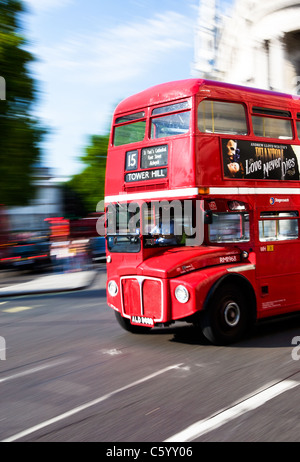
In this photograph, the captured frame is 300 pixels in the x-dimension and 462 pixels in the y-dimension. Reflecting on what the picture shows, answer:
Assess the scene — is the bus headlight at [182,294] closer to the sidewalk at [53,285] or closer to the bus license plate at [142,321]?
the bus license plate at [142,321]

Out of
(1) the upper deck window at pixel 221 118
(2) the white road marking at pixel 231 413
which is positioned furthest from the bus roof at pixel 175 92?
(2) the white road marking at pixel 231 413

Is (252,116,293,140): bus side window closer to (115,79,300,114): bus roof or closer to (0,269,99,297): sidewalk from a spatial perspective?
(115,79,300,114): bus roof

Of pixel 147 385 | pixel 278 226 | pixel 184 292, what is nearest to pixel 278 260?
pixel 278 226

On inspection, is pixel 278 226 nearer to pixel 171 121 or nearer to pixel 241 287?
pixel 241 287

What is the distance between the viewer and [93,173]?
56.5m

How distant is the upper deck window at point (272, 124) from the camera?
867 centimetres

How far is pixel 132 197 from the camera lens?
8742mm

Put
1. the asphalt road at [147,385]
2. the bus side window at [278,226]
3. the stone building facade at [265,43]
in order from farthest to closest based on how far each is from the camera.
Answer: the stone building facade at [265,43], the bus side window at [278,226], the asphalt road at [147,385]

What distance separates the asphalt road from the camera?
15.4 ft

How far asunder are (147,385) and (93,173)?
5133 centimetres

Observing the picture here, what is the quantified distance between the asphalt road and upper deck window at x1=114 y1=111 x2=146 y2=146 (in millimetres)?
3103

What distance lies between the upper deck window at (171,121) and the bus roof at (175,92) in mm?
129

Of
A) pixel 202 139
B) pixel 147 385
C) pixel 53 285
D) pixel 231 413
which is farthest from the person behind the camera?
pixel 53 285
